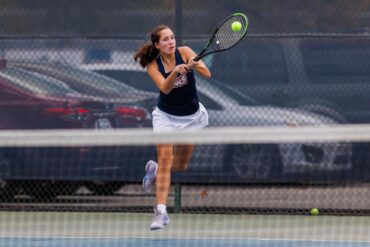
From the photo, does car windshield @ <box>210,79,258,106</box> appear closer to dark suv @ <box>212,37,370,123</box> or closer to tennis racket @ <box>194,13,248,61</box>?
dark suv @ <box>212,37,370,123</box>

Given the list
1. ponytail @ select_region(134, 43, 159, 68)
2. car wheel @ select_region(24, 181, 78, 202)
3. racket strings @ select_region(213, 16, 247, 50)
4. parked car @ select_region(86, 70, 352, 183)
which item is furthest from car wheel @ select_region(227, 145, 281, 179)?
ponytail @ select_region(134, 43, 159, 68)

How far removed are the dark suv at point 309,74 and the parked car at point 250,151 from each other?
3.5 inches

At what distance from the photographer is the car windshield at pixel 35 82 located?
10.1 m

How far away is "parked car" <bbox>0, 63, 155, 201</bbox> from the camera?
1009 cm

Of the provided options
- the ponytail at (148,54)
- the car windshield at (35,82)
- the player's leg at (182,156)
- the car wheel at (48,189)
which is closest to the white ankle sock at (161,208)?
the player's leg at (182,156)

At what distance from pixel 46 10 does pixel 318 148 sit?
259cm

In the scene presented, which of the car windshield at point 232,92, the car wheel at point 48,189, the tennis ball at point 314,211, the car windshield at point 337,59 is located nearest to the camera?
the car windshield at point 337,59

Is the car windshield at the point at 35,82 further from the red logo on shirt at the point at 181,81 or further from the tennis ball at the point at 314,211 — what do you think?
the tennis ball at the point at 314,211

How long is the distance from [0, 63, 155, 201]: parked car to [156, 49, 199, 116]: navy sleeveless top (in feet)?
5.81

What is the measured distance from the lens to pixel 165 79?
7984 mm

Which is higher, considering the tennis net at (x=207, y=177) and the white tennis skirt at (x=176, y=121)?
the tennis net at (x=207, y=177)

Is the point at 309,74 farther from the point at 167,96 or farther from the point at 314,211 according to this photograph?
the point at 167,96

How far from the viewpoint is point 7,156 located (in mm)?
10219

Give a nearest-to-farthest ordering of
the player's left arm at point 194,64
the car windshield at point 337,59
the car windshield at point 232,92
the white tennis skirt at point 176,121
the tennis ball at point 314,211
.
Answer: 1. the player's left arm at point 194,64
2. the white tennis skirt at point 176,121
3. the car windshield at point 337,59
4. the car windshield at point 232,92
5. the tennis ball at point 314,211
